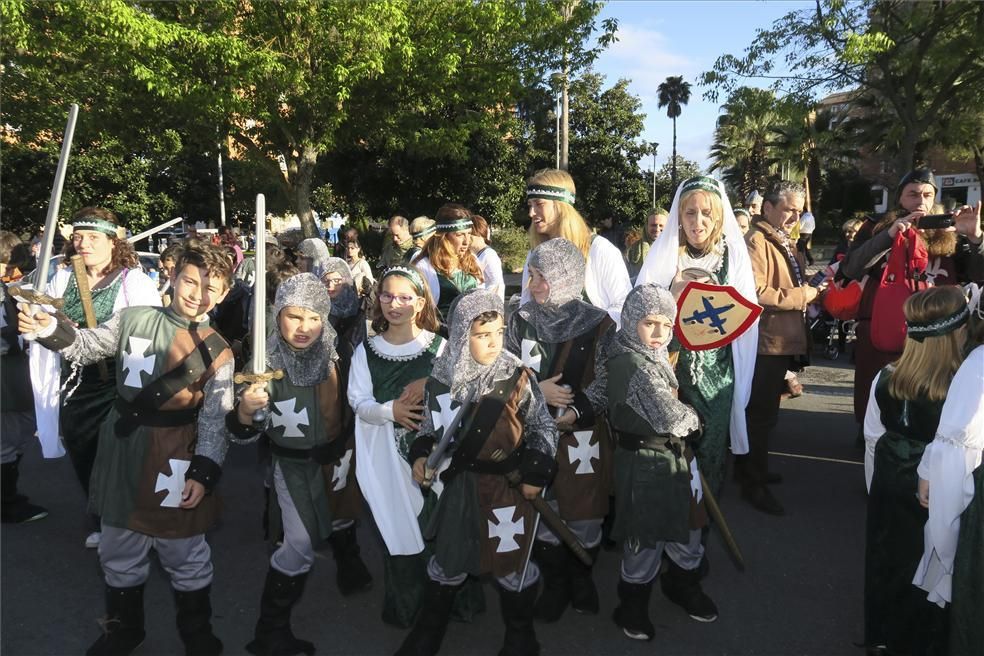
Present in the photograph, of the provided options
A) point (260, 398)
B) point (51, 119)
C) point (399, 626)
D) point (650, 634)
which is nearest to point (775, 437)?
point (650, 634)

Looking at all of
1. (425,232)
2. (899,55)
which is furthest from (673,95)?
(425,232)

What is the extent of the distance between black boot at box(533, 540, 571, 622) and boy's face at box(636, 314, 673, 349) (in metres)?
1.06

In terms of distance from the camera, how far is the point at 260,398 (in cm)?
258

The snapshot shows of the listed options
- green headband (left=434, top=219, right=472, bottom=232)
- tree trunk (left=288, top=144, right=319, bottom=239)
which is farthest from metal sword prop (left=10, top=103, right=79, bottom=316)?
tree trunk (left=288, top=144, right=319, bottom=239)

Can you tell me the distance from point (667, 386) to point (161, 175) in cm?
3031

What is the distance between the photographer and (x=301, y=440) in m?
3.08

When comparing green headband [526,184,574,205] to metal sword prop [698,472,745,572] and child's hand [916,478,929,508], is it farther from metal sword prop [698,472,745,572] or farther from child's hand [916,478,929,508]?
child's hand [916,478,929,508]

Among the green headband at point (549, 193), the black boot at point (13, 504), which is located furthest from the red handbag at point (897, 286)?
the black boot at point (13, 504)

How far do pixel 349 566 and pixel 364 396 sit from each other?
3.93ft

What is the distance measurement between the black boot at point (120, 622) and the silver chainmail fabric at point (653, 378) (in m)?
Result: 2.26

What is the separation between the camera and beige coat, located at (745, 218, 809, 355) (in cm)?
448

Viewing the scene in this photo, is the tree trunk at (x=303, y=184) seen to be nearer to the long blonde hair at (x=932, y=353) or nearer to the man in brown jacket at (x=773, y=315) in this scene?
the man in brown jacket at (x=773, y=315)

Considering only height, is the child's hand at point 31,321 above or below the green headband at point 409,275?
below

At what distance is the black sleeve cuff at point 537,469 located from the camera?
2787mm
